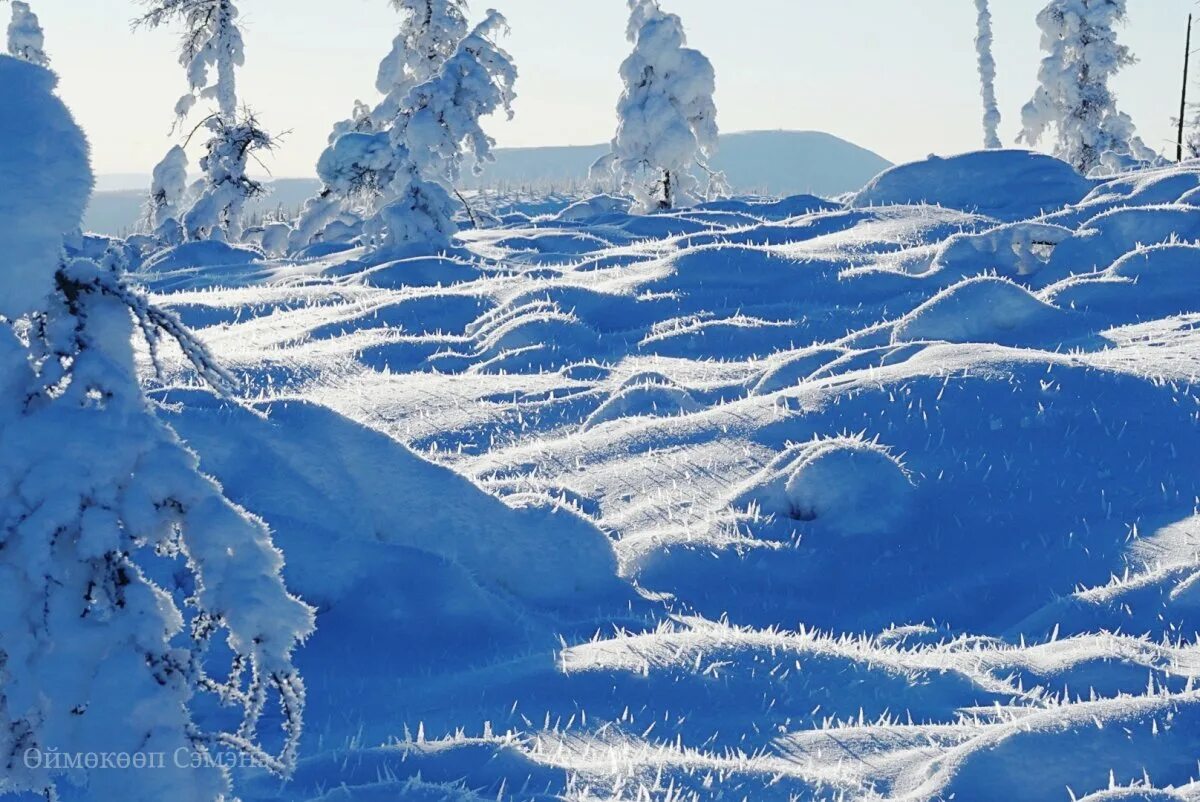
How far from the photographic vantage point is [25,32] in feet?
120

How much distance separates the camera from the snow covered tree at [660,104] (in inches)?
1018

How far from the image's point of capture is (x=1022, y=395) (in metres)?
8.17

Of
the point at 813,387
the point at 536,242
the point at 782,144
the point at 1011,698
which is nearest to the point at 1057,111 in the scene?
the point at 536,242

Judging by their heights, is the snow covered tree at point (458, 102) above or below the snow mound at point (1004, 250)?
above

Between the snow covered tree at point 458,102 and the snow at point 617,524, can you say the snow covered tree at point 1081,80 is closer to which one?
the snow covered tree at point 458,102

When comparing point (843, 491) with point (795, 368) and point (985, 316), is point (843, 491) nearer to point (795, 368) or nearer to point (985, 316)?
point (795, 368)

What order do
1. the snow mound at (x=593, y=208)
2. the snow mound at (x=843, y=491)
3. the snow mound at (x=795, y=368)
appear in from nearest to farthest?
the snow mound at (x=843, y=491) < the snow mound at (x=795, y=368) < the snow mound at (x=593, y=208)

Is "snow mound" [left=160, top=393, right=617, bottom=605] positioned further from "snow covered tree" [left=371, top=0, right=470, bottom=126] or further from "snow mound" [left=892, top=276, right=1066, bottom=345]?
"snow covered tree" [left=371, top=0, right=470, bottom=126]

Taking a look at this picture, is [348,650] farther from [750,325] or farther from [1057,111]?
[1057,111]

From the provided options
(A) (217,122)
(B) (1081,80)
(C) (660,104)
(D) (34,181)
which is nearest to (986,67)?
(B) (1081,80)

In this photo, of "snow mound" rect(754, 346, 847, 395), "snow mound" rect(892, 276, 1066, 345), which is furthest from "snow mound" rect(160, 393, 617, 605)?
"snow mound" rect(892, 276, 1066, 345)

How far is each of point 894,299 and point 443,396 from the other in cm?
513

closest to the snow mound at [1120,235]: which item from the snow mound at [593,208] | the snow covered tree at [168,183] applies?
the snow mound at [593,208]

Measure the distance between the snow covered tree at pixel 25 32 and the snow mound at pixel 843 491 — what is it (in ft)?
115
